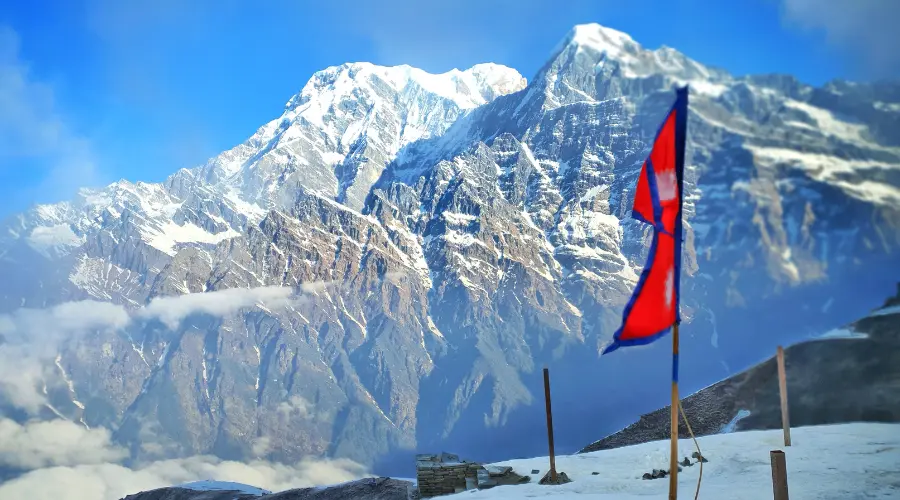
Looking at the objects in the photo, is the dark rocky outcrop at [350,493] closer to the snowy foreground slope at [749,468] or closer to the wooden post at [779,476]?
the snowy foreground slope at [749,468]

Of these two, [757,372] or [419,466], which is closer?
[419,466]

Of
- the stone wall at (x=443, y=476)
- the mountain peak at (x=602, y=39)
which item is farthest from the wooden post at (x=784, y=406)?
the mountain peak at (x=602, y=39)

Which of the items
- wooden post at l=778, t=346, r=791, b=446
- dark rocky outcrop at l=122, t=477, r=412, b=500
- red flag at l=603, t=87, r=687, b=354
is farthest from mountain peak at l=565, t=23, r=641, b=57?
dark rocky outcrop at l=122, t=477, r=412, b=500

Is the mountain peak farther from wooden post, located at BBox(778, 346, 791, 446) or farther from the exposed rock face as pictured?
wooden post, located at BBox(778, 346, 791, 446)

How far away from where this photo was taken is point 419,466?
102ft

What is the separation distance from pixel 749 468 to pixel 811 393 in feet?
61.8

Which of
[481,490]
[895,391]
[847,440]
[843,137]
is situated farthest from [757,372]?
[843,137]

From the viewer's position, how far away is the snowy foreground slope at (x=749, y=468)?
18516mm

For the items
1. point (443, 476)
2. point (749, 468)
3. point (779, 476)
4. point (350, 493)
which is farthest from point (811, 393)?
point (779, 476)

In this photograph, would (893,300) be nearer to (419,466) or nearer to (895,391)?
(419,466)

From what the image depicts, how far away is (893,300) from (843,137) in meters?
2.92

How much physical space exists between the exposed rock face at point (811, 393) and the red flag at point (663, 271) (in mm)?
6603

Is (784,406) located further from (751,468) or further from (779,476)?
(779,476)

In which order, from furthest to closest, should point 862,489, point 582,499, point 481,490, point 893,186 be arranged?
point 481,490 < point 582,499 < point 862,489 < point 893,186
